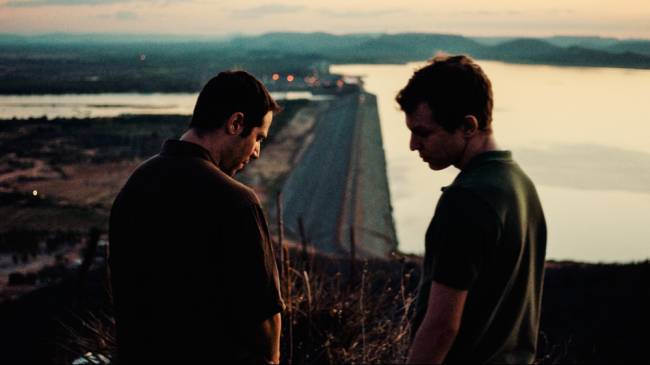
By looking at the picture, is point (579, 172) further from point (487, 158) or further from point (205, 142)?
point (205, 142)

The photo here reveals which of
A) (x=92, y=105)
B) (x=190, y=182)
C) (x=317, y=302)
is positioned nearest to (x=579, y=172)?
(x=317, y=302)

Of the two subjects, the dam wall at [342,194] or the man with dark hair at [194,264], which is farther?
the dam wall at [342,194]

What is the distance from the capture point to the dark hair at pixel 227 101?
156cm

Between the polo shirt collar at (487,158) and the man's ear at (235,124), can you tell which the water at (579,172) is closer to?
the polo shirt collar at (487,158)

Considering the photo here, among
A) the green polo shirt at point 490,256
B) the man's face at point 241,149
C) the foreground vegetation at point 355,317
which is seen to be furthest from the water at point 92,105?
the green polo shirt at point 490,256

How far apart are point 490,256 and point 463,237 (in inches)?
3.6

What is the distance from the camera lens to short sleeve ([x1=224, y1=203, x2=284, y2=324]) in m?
1.43

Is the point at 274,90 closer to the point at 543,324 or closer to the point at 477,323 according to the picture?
the point at 543,324

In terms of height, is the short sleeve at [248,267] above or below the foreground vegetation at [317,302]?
above

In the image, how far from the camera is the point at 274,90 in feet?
261

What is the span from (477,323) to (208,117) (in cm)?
81

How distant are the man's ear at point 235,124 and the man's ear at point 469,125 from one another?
1.81 feet

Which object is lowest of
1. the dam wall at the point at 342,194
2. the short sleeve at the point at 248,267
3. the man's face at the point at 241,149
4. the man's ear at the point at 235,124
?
the dam wall at the point at 342,194

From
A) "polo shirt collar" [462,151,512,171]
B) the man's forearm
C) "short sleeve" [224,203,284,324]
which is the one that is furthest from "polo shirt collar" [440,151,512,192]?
"short sleeve" [224,203,284,324]
